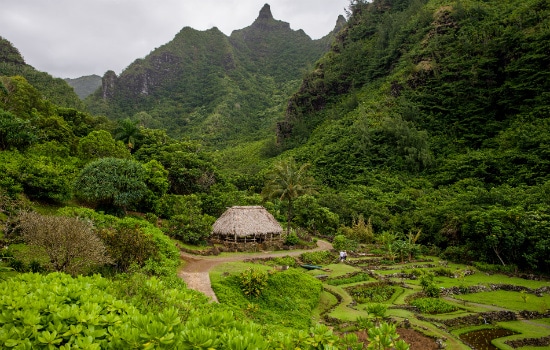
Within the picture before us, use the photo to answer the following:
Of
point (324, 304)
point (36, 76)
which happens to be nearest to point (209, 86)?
point (36, 76)

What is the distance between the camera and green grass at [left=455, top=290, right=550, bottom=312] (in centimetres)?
1564

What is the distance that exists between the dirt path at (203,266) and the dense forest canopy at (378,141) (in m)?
3.03

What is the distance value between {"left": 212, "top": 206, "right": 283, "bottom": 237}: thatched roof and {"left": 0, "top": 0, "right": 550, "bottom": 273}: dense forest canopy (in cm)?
146

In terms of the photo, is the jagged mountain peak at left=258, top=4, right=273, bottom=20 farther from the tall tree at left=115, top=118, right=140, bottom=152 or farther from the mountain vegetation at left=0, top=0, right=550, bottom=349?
the tall tree at left=115, top=118, right=140, bottom=152

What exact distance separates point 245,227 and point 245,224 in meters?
0.28

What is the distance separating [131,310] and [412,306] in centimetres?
1497

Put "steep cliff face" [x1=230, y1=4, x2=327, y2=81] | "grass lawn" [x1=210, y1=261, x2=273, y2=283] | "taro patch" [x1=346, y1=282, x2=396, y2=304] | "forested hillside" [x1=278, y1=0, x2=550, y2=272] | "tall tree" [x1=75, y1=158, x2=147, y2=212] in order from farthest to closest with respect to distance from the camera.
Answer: "steep cliff face" [x1=230, y1=4, x2=327, y2=81], "forested hillside" [x1=278, y1=0, x2=550, y2=272], "tall tree" [x1=75, y1=158, x2=147, y2=212], "taro patch" [x1=346, y1=282, x2=396, y2=304], "grass lawn" [x1=210, y1=261, x2=273, y2=283]

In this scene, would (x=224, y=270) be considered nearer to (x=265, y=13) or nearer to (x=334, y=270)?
(x=334, y=270)

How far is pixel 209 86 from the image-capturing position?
103 meters

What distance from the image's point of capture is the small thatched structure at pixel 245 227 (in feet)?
85.1

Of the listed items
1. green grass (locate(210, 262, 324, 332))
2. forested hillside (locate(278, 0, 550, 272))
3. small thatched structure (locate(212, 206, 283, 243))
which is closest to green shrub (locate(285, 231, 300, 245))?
small thatched structure (locate(212, 206, 283, 243))

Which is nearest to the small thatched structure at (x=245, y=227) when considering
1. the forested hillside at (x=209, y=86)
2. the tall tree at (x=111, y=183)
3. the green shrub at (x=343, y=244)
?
the green shrub at (x=343, y=244)

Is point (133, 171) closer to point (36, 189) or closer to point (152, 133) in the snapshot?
point (36, 189)

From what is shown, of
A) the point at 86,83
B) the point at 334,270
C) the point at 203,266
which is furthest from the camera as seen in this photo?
the point at 86,83
